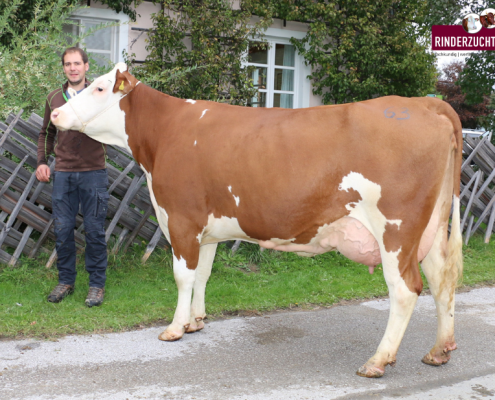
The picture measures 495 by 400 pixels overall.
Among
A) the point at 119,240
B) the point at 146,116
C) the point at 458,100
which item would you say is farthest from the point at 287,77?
the point at 458,100

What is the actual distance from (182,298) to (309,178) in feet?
4.39

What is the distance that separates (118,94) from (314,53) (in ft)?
24.8

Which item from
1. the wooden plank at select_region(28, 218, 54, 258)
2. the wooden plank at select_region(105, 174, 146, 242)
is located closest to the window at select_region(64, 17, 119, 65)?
the wooden plank at select_region(105, 174, 146, 242)

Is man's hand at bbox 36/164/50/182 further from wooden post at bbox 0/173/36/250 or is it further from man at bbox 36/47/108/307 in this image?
wooden post at bbox 0/173/36/250

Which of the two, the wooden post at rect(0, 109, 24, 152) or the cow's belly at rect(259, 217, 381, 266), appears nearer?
the cow's belly at rect(259, 217, 381, 266)

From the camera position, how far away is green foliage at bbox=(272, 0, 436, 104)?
432 inches

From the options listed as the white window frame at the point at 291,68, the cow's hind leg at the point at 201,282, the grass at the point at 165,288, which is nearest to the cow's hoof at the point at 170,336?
the cow's hind leg at the point at 201,282

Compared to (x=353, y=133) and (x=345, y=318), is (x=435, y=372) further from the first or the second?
(x=353, y=133)

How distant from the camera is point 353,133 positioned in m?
3.51

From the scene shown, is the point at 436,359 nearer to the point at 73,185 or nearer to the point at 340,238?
the point at 340,238

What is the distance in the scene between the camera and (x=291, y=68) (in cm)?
1139

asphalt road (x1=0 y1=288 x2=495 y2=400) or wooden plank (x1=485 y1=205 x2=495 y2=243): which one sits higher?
wooden plank (x1=485 y1=205 x2=495 y2=243)

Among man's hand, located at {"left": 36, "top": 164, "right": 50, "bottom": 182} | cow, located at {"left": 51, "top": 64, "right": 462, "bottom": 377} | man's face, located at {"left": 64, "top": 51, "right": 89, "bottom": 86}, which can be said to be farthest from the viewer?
man's hand, located at {"left": 36, "top": 164, "right": 50, "bottom": 182}

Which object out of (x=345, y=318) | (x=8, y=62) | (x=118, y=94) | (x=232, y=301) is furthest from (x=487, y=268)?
(x=8, y=62)
